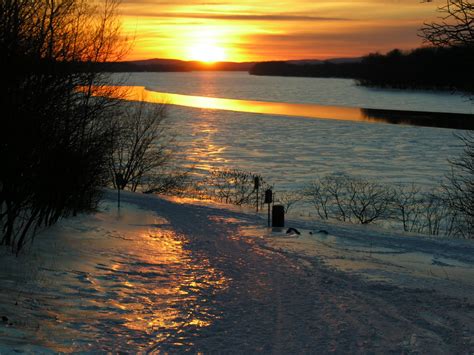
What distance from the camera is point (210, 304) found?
9492mm

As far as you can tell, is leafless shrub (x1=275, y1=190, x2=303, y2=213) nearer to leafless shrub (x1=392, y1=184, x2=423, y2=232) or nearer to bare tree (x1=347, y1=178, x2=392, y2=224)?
bare tree (x1=347, y1=178, x2=392, y2=224)

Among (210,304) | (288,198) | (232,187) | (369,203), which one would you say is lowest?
(288,198)

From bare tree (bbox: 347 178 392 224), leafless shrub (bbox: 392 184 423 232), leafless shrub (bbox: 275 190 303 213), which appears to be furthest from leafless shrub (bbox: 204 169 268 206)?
leafless shrub (bbox: 392 184 423 232)

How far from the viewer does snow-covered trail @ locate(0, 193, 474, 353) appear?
7.68m

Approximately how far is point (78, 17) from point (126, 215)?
22.3ft

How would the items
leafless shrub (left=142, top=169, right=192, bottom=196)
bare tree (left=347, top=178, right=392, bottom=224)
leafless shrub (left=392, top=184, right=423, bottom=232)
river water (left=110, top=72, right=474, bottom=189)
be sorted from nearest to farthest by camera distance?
leafless shrub (left=392, top=184, right=423, bottom=232), bare tree (left=347, top=178, right=392, bottom=224), leafless shrub (left=142, top=169, right=192, bottom=196), river water (left=110, top=72, right=474, bottom=189)

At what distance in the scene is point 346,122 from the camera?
218 ft

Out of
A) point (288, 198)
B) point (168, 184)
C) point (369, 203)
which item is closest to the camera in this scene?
point (369, 203)

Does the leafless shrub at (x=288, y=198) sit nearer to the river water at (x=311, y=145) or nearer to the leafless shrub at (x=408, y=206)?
the river water at (x=311, y=145)

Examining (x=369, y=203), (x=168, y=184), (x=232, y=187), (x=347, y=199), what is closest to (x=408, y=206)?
(x=369, y=203)

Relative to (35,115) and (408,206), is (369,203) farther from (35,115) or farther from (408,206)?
(35,115)

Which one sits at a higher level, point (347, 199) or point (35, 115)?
point (35, 115)

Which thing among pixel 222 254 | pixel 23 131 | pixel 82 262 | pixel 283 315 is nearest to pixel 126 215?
pixel 222 254

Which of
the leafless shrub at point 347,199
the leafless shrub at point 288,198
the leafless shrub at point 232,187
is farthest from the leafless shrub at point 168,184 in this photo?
the leafless shrub at point 347,199
